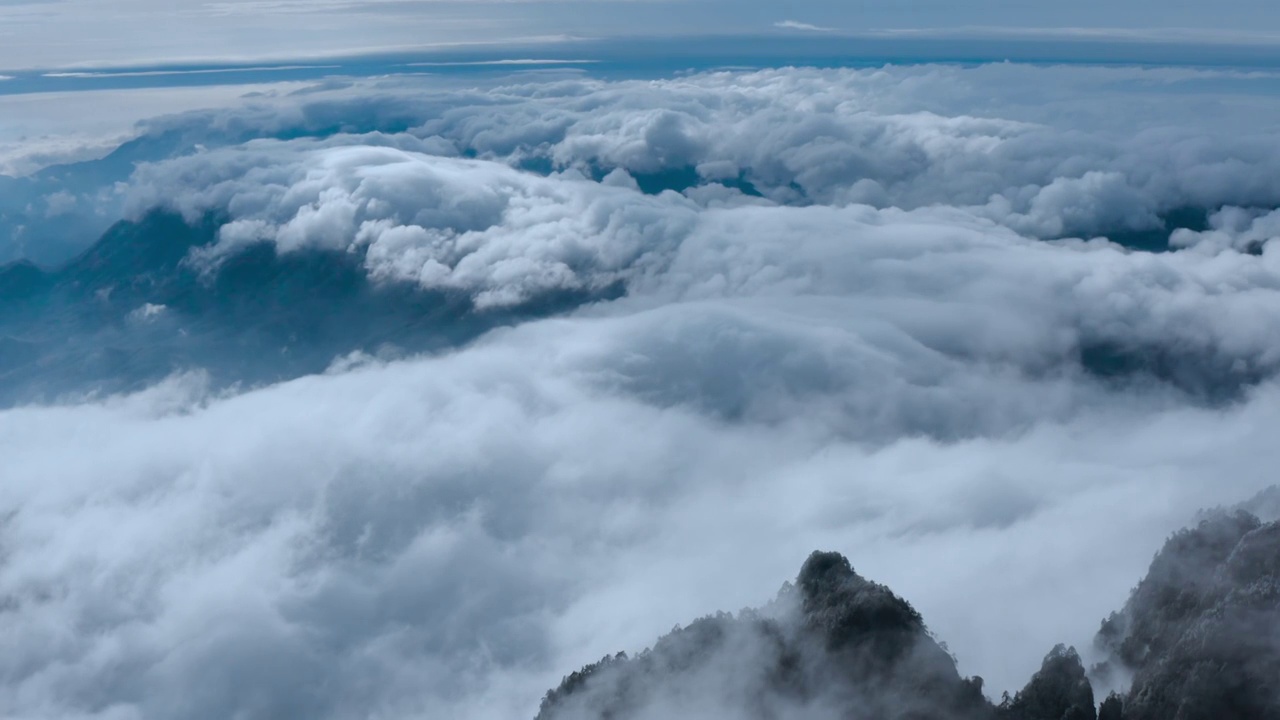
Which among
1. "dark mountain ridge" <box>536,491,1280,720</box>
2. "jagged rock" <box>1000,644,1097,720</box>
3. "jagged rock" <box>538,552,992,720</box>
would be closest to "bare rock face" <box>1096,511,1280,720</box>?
"dark mountain ridge" <box>536,491,1280,720</box>

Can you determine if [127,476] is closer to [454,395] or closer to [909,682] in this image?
[454,395]

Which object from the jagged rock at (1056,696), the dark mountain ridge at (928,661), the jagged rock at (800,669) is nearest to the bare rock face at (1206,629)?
the dark mountain ridge at (928,661)

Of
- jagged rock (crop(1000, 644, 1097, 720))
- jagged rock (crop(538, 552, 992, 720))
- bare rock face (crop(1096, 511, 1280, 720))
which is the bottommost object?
jagged rock (crop(538, 552, 992, 720))

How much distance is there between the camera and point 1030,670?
37.8 metres

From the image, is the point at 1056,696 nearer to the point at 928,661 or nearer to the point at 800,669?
the point at 928,661

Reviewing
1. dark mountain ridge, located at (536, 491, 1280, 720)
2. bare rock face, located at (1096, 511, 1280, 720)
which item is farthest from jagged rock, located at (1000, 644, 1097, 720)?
bare rock face, located at (1096, 511, 1280, 720)

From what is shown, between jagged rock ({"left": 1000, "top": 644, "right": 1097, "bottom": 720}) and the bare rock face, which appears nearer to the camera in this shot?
the bare rock face

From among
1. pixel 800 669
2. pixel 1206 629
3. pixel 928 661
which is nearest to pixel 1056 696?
pixel 928 661

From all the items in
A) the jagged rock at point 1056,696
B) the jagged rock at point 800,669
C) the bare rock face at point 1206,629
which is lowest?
the jagged rock at point 800,669

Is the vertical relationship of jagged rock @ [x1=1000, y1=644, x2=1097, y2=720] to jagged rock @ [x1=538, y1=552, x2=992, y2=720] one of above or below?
above

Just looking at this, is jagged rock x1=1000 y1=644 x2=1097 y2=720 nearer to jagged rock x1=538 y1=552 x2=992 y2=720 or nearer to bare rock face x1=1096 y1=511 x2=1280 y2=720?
jagged rock x1=538 y1=552 x2=992 y2=720

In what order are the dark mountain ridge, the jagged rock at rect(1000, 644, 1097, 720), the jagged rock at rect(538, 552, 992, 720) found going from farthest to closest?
1. the jagged rock at rect(538, 552, 992, 720)
2. the jagged rock at rect(1000, 644, 1097, 720)
3. the dark mountain ridge

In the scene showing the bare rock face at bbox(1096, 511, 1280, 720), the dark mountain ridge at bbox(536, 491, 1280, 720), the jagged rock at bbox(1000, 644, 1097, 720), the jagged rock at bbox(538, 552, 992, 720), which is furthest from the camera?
the jagged rock at bbox(538, 552, 992, 720)

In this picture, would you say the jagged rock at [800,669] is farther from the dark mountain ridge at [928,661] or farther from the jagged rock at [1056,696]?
the jagged rock at [1056,696]
